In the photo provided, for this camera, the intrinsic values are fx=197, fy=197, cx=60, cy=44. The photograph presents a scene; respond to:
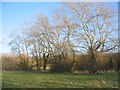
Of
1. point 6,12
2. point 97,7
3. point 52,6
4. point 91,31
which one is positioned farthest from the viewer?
point 91,31

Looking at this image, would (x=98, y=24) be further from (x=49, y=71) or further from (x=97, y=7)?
(x=49, y=71)

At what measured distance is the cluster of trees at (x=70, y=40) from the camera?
7.47 metres

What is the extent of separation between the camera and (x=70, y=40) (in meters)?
7.86

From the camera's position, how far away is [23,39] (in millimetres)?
8406

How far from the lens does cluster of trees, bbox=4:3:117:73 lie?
7.47 m

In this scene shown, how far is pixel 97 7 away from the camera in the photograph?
23.8 ft

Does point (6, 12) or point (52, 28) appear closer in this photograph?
point (6, 12)

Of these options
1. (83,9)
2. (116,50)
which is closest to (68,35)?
(83,9)

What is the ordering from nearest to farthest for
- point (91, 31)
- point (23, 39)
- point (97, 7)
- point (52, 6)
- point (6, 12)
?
point (6, 12) < point (52, 6) < point (97, 7) < point (91, 31) < point (23, 39)

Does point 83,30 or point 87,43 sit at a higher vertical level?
point 83,30

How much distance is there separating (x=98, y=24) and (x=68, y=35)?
125 centimetres

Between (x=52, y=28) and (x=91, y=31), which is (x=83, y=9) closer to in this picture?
(x=91, y=31)

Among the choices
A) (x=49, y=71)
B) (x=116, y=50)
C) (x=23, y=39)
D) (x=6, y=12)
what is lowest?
(x=49, y=71)

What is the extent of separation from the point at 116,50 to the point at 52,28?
2.65 m
